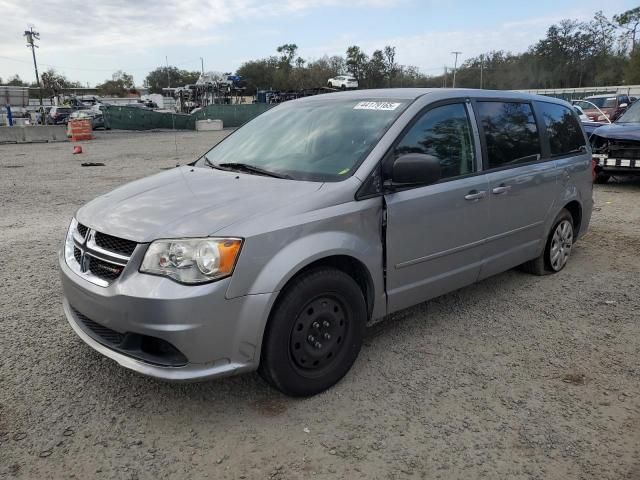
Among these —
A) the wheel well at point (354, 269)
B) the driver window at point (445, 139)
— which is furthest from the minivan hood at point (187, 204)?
the driver window at point (445, 139)

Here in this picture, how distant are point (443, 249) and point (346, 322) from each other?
1.02 meters

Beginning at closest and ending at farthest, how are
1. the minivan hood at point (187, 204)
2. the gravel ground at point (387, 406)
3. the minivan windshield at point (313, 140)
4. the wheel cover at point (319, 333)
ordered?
the gravel ground at point (387, 406) → the minivan hood at point (187, 204) → the wheel cover at point (319, 333) → the minivan windshield at point (313, 140)

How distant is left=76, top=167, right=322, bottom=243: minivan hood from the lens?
9.08 feet

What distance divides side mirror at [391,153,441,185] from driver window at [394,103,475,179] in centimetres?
24

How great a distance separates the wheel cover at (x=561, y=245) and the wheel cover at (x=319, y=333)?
2.95m

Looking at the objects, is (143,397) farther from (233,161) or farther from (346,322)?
(233,161)

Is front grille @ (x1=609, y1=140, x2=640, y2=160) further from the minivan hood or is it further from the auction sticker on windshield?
the minivan hood

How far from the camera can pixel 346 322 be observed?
3199 mm

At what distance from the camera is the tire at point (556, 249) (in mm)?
5090

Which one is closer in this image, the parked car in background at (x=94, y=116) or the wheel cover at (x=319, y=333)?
the wheel cover at (x=319, y=333)

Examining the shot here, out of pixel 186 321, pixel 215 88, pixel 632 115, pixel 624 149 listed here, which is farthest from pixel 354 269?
pixel 215 88

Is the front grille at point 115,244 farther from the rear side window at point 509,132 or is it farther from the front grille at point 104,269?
the rear side window at point 509,132

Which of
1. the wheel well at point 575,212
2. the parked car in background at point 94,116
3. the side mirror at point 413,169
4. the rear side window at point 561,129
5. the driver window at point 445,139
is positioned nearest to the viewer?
the side mirror at point 413,169

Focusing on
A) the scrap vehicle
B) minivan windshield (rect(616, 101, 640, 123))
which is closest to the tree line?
the scrap vehicle
